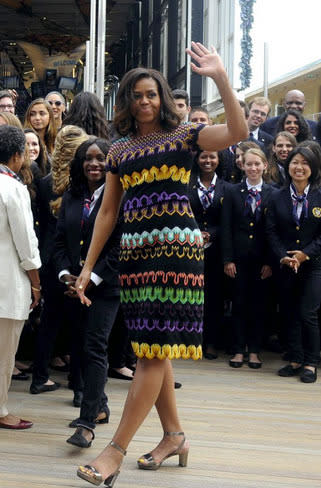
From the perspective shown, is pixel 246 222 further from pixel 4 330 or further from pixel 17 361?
pixel 4 330

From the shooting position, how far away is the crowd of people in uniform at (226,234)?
15.9 feet

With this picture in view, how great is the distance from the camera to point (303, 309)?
606cm

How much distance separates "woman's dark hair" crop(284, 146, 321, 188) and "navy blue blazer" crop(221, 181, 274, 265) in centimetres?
36

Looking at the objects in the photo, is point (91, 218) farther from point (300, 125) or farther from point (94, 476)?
point (300, 125)

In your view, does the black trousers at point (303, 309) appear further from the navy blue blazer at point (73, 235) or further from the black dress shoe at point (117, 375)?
the navy blue blazer at point (73, 235)

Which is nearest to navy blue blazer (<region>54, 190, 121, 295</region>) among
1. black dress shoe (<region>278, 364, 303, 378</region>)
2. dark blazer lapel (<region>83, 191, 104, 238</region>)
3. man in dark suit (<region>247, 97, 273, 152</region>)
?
dark blazer lapel (<region>83, 191, 104, 238</region>)

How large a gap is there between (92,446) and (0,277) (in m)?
0.96

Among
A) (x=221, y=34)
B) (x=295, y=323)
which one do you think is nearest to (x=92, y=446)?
(x=295, y=323)

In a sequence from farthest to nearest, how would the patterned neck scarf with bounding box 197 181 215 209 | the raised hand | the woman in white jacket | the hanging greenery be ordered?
the hanging greenery, the patterned neck scarf with bounding box 197 181 215 209, the woman in white jacket, the raised hand

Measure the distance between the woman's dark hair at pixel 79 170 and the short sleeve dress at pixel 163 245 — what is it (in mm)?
1005

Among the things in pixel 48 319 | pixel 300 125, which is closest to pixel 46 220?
pixel 48 319

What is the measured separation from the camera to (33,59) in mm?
23594

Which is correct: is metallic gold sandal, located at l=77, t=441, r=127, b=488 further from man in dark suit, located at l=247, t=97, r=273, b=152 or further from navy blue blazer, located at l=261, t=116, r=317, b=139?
navy blue blazer, located at l=261, t=116, r=317, b=139

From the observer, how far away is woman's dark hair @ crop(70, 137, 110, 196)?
4430mm
